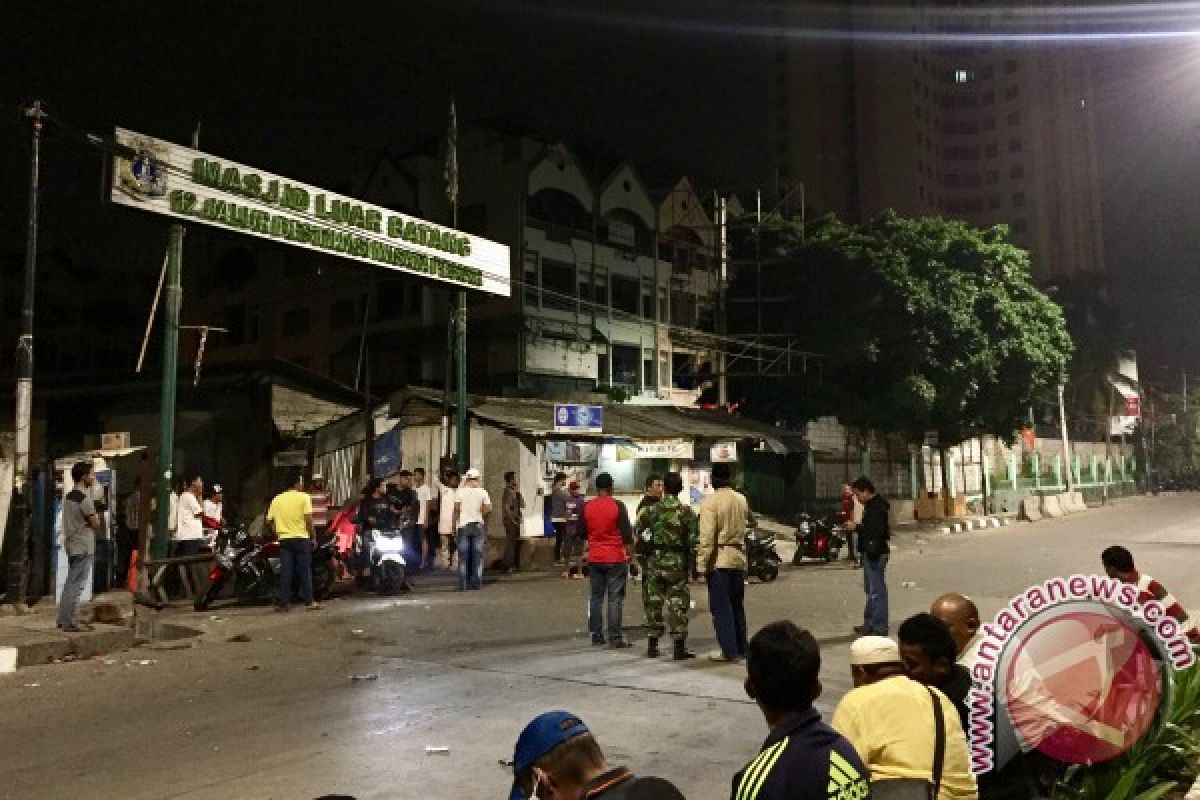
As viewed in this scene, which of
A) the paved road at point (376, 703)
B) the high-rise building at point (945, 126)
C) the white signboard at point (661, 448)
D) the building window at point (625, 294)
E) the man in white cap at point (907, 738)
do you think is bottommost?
the paved road at point (376, 703)

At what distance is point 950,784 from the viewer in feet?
9.50

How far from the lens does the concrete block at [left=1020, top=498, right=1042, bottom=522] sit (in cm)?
3297

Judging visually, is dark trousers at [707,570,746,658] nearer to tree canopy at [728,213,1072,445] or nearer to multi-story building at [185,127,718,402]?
multi-story building at [185,127,718,402]

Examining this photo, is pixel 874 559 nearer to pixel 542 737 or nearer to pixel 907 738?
pixel 907 738

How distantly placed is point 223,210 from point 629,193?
2324 centimetres

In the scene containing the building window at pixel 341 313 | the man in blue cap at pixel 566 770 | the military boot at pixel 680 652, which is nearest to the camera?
the man in blue cap at pixel 566 770

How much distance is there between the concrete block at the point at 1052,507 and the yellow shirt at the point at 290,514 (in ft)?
98.0

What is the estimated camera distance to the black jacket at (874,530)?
10383 millimetres

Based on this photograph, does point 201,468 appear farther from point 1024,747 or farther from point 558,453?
point 1024,747

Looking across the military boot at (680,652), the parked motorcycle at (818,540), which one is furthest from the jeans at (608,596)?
the parked motorcycle at (818,540)

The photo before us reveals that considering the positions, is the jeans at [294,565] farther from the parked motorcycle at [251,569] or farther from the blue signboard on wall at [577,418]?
the blue signboard on wall at [577,418]

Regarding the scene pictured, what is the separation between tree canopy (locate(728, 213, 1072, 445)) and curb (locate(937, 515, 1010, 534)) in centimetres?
347

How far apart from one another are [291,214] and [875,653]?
533 inches

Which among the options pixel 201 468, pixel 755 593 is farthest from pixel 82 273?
pixel 755 593
